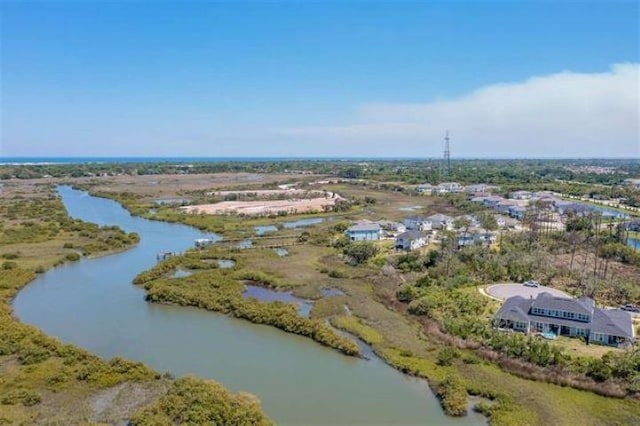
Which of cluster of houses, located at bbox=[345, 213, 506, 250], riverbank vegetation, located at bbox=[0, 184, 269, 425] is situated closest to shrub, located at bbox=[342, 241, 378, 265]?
cluster of houses, located at bbox=[345, 213, 506, 250]

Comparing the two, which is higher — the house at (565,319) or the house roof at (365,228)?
the house roof at (365,228)

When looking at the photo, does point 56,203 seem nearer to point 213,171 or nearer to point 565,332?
point 565,332

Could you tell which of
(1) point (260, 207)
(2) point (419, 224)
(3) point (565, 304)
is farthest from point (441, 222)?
(1) point (260, 207)

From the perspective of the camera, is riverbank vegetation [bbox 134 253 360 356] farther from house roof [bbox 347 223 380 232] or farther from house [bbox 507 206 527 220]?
house [bbox 507 206 527 220]

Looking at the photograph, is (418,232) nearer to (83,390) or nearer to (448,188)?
(83,390)

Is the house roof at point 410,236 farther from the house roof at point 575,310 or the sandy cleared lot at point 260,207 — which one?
the sandy cleared lot at point 260,207

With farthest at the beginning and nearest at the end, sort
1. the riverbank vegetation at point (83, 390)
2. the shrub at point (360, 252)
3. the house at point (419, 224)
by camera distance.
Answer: the house at point (419, 224) < the shrub at point (360, 252) < the riverbank vegetation at point (83, 390)

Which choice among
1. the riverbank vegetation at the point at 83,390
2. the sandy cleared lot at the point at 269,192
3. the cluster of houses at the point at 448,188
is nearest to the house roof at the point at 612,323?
the riverbank vegetation at the point at 83,390
